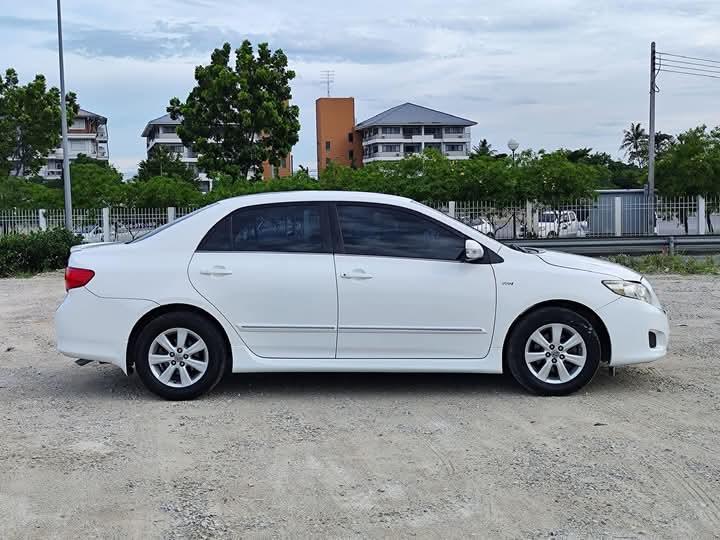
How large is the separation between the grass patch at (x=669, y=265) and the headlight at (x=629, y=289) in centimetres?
1153

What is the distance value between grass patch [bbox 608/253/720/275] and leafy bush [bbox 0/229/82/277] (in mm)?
12356

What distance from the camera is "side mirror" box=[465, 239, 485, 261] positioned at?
675 cm

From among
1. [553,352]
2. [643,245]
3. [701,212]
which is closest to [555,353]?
[553,352]

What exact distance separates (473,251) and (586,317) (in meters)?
1.05

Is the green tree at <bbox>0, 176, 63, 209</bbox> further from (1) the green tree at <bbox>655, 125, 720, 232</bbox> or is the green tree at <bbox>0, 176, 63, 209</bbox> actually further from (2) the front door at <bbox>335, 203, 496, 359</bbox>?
(2) the front door at <bbox>335, 203, 496, 359</bbox>

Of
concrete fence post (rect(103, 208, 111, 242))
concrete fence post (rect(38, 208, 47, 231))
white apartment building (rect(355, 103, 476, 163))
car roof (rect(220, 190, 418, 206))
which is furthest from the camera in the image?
white apartment building (rect(355, 103, 476, 163))

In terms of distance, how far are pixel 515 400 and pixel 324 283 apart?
1.73 m

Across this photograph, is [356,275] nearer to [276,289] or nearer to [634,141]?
[276,289]

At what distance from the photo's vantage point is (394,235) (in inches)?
274

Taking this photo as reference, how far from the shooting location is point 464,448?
5.61 metres

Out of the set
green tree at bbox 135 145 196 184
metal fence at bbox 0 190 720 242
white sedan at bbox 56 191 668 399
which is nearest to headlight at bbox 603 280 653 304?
white sedan at bbox 56 191 668 399

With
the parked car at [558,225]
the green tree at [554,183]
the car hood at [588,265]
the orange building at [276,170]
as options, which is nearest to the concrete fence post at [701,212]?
the green tree at [554,183]

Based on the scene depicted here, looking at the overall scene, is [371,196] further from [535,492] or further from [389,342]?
[535,492]

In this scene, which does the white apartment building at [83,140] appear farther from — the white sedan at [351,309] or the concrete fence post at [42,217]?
the white sedan at [351,309]
